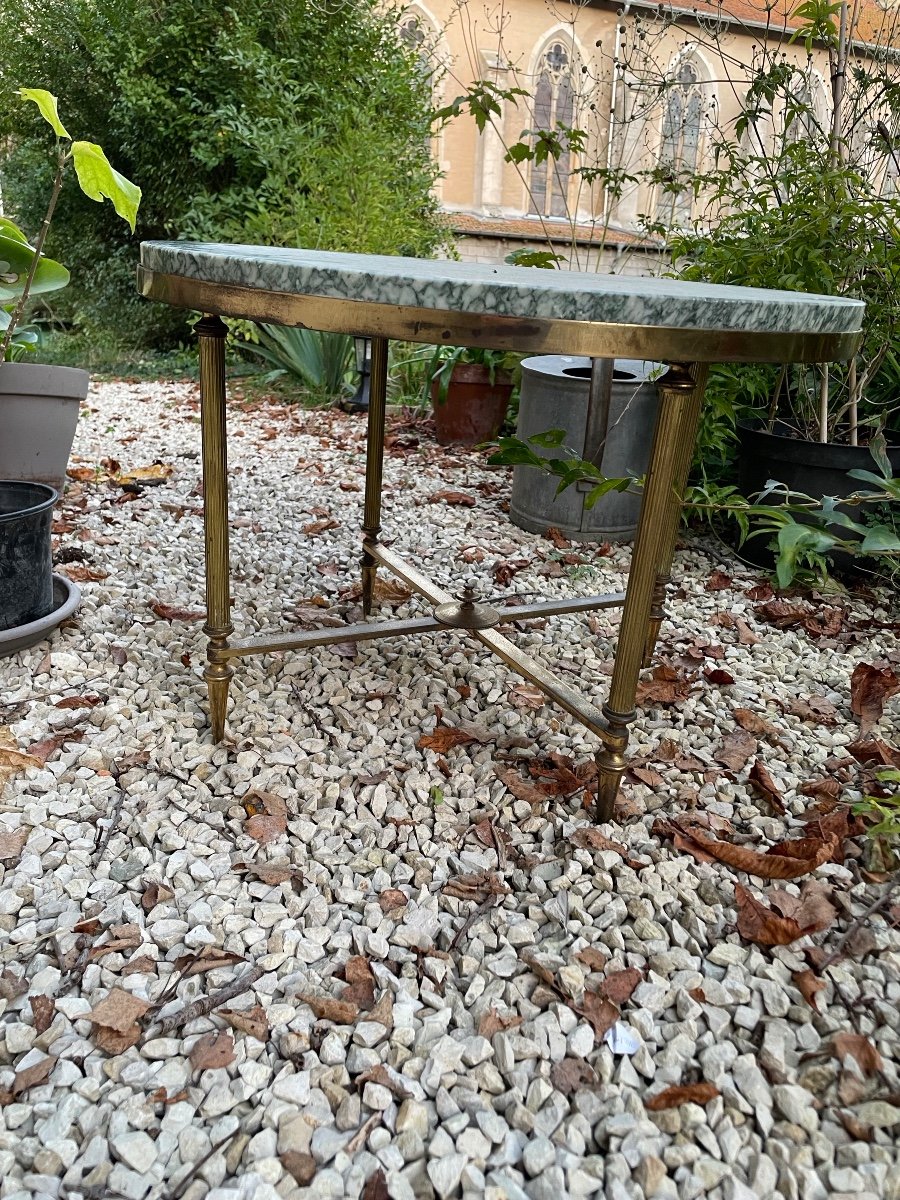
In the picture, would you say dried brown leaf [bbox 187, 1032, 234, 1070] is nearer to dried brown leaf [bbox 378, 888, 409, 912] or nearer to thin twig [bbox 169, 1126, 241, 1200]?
thin twig [bbox 169, 1126, 241, 1200]

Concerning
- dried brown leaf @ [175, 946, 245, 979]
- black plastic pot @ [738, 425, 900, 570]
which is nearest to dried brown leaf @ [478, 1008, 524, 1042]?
dried brown leaf @ [175, 946, 245, 979]

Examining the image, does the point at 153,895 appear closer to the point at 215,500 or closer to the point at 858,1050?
the point at 215,500

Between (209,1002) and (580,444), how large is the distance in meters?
2.23

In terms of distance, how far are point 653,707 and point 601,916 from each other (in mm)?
667

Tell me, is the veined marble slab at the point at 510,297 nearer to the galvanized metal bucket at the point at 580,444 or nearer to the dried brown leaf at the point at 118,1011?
the dried brown leaf at the point at 118,1011

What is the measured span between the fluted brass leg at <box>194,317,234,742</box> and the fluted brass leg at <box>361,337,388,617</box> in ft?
1.63

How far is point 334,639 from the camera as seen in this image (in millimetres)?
1662

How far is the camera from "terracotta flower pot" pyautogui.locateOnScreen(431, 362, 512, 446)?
12.6 ft

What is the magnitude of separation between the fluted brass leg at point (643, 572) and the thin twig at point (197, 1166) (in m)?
0.73

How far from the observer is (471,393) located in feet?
12.8

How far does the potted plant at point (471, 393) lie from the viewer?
3.83 meters

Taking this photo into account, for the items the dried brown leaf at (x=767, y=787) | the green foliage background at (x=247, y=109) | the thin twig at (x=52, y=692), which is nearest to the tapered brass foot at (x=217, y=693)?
the thin twig at (x=52, y=692)

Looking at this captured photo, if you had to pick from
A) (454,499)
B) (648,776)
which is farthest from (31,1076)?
(454,499)

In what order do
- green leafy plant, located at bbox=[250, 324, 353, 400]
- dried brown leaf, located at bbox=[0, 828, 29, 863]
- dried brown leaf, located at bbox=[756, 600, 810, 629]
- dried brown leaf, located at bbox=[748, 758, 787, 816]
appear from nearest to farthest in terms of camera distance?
dried brown leaf, located at bbox=[0, 828, 29, 863] < dried brown leaf, located at bbox=[748, 758, 787, 816] < dried brown leaf, located at bbox=[756, 600, 810, 629] < green leafy plant, located at bbox=[250, 324, 353, 400]
